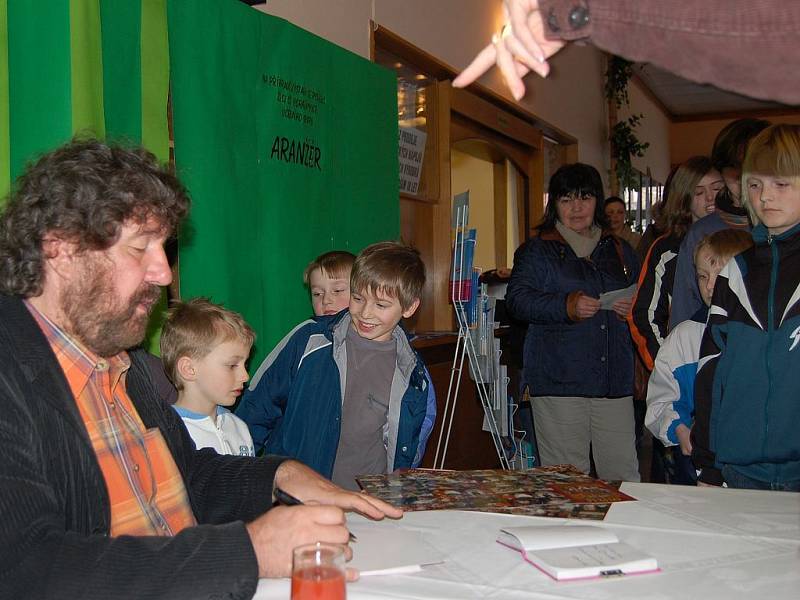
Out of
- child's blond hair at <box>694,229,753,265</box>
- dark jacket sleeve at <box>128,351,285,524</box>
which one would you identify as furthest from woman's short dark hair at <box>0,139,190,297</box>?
child's blond hair at <box>694,229,753,265</box>

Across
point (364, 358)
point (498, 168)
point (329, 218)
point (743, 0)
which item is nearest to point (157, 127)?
point (364, 358)

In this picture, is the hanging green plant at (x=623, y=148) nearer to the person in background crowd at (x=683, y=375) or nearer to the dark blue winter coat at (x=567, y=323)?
the dark blue winter coat at (x=567, y=323)

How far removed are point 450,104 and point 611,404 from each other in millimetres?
2699

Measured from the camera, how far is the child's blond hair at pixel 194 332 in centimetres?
240

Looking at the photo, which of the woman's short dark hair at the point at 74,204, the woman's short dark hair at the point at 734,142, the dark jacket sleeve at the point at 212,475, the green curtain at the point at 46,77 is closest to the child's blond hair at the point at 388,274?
the green curtain at the point at 46,77

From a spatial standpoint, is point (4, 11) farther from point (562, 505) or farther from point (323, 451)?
point (562, 505)

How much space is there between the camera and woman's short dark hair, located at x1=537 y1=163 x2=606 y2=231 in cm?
401

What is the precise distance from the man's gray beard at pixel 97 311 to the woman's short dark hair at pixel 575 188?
2.83 m

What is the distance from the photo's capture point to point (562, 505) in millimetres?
1764

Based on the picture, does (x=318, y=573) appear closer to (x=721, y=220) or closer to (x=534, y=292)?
(x=721, y=220)

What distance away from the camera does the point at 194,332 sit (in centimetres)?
241

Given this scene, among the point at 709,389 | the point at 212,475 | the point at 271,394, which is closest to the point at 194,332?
the point at 271,394

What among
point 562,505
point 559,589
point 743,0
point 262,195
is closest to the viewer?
point 743,0

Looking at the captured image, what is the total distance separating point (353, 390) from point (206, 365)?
564mm
